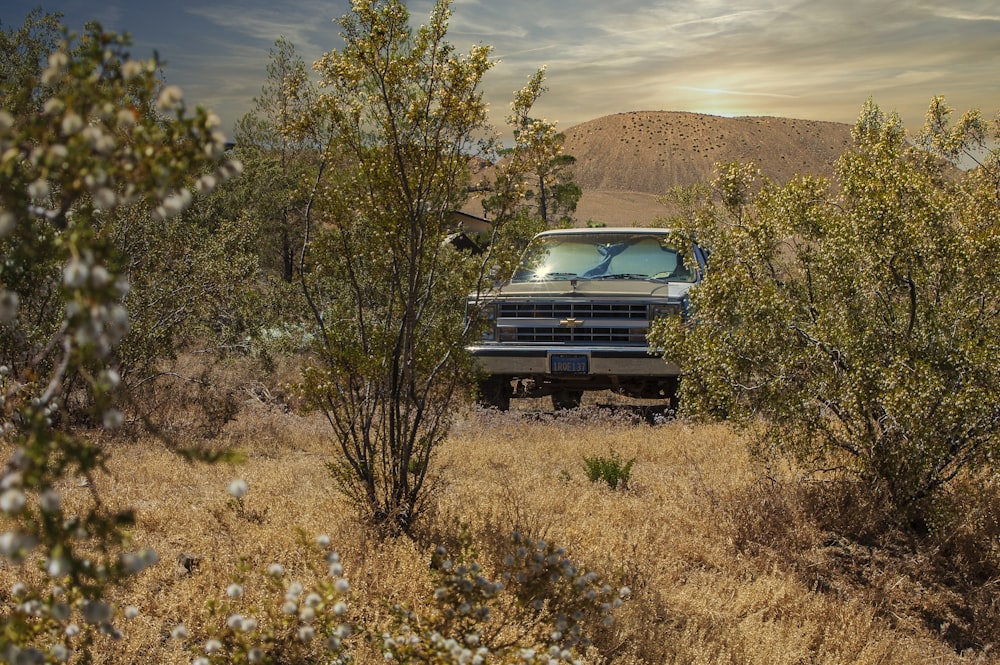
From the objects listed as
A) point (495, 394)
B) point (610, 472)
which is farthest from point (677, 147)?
point (610, 472)

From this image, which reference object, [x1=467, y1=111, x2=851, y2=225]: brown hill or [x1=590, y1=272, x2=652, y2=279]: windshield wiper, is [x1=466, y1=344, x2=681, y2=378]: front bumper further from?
[x1=467, y1=111, x2=851, y2=225]: brown hill

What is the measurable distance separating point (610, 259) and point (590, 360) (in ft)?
5.36

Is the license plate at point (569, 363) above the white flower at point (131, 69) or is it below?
below

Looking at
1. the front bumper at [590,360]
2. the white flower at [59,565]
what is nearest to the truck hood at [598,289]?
the front bumper at [590,360]

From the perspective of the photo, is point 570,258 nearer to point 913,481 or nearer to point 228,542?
point 913,481

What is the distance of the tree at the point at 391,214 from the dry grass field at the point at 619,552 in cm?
61

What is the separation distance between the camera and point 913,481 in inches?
209

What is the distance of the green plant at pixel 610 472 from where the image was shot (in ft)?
21.9

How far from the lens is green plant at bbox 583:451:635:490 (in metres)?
6.67

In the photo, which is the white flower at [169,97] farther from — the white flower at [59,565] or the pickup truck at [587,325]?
the pickup truck at [587,325]

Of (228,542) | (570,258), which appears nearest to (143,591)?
(228,542)

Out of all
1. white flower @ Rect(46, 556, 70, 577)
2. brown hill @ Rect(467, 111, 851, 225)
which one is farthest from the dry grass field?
brown hill @ Rect(467, 111, 851, 225)

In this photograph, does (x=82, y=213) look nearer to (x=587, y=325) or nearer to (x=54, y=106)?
(x=54, y=106)

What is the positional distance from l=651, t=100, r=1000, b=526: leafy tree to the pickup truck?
7.96 ft
